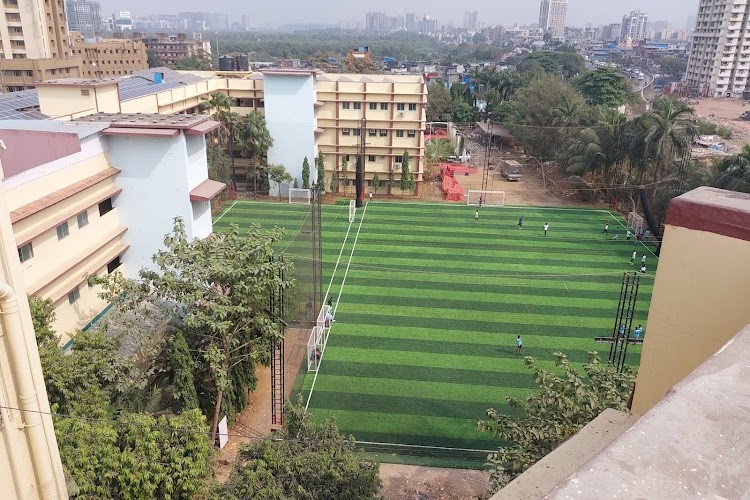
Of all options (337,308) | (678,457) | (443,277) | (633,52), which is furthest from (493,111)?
(633,52)

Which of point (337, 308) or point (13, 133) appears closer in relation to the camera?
point (13, 133)

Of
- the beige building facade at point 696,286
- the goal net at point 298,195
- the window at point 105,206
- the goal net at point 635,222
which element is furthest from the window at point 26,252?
the goal net at point 635,222

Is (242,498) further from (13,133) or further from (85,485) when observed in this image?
(13,133)

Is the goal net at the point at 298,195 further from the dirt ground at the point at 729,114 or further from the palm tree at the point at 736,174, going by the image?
the dirt ground at the point at 729,114

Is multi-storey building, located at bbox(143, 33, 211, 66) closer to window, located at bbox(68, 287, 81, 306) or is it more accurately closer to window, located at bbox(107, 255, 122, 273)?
window, located at bbox(107, 255, 122, 273)

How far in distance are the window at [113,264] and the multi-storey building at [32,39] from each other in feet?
144

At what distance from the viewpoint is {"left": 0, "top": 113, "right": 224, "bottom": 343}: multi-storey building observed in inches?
574

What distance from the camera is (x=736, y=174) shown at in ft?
80.2

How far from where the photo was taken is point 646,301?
2303 centimetres

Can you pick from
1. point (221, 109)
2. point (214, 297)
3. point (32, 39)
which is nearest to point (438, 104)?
point (221, 109)

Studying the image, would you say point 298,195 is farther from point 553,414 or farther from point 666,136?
point 553,414

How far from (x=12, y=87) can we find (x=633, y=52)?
620ft

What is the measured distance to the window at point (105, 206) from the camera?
17.3m

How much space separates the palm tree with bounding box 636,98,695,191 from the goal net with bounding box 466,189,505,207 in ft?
28.4
